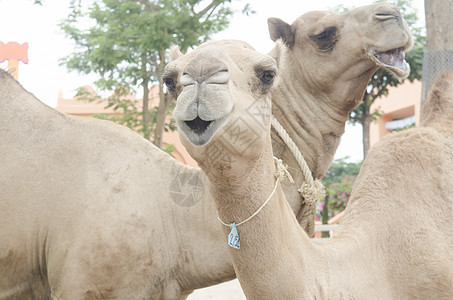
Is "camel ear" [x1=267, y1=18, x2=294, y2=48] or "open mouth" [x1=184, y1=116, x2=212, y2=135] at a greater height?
"camel ear" [x1=267, y1=18, x2=294, y2=48]

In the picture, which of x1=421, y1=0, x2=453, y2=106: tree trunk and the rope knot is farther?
x1=421, y1=0, x2=453, y2=106: tree trunk

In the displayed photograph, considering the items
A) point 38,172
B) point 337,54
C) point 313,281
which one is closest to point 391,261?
point 313,281

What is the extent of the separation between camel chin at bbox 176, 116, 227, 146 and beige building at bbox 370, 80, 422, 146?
72.6 ft

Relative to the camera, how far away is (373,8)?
3414 mm

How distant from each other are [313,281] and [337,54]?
1.88m

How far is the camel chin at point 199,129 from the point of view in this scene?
5.71 feet

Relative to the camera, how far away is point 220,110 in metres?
1.72

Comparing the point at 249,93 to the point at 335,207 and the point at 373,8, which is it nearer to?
the point at 373,8

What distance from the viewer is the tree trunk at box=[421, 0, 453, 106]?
4.94 meters

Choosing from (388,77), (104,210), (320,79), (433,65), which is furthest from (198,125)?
(388,77)

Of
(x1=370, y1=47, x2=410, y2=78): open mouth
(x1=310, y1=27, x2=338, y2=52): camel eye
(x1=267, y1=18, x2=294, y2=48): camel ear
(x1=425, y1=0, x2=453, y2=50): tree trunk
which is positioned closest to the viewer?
(x1=370, y1=47, x2=410, y2=78): open mouth

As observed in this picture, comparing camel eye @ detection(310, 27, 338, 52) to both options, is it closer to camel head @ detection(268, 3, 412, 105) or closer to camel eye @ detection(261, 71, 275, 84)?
camel head @ detection(268, 3, 412, 105)

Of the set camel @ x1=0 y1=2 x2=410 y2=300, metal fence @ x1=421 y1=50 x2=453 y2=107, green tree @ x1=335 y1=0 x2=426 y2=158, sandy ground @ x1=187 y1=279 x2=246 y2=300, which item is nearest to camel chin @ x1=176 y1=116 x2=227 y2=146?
camel @ x1=0 y1=2 x2=410 y2=300

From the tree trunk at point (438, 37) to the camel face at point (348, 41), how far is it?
5.39ft
